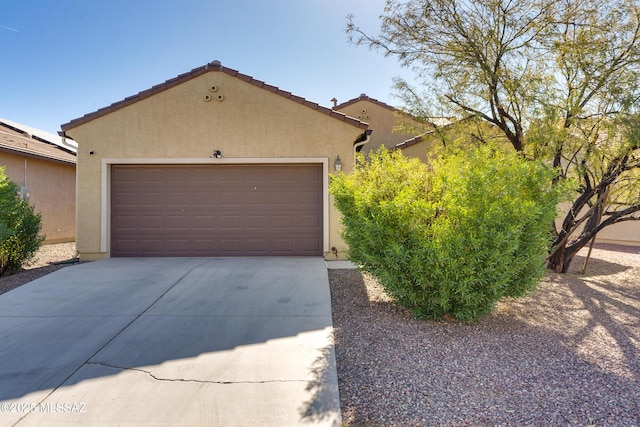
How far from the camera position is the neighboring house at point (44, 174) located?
38.3 ft

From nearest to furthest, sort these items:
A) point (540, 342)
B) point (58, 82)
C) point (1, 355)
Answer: point (1, 355)
point (540, 342)
point (58, 82)

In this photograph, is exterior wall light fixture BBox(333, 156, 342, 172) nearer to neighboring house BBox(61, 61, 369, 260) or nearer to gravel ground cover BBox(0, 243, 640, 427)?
neighboring house BBox(61, 61, 369, 260)

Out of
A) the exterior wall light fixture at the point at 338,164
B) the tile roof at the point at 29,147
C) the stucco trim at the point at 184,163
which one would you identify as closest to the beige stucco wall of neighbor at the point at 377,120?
the exterior wall light fixture at the point at 338,164

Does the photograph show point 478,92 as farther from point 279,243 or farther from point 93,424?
point 93,424

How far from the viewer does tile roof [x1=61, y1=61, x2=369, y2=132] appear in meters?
8.80

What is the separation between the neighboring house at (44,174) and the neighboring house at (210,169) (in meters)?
4.27

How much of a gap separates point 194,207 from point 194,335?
542cm

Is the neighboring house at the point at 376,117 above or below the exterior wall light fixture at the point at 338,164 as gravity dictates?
above

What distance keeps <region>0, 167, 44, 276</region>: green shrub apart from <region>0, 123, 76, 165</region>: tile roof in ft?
15.5

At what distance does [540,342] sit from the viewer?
13.8 ft

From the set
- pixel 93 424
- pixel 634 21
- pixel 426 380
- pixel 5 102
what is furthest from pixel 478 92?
pixel 5 102

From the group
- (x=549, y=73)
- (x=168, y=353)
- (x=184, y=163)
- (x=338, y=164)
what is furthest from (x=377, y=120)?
(x=168, y=353)

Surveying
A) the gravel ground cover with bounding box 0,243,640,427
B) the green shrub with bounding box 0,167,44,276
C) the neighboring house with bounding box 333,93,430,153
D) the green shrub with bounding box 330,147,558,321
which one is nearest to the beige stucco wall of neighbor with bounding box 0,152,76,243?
the green shrub with bounding box 0,167,44,276

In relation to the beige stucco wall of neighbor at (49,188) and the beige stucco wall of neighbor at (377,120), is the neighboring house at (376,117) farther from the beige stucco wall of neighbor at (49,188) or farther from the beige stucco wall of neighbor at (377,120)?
the beige stucco wall of neighbor at (49,188)
